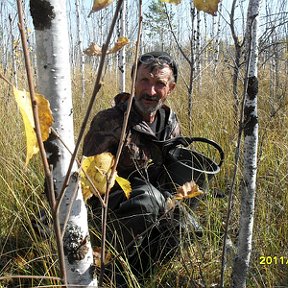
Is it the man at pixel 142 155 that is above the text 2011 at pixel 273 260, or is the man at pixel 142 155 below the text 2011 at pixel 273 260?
→ above

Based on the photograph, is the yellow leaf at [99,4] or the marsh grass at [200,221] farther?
the marsh grass at [200,221]

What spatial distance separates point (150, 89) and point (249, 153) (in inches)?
31.2

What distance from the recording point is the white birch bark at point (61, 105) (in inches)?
22.8

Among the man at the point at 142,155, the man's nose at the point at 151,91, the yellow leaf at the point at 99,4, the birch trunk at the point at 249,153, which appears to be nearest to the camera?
the yellow leaf at the point at 99,4

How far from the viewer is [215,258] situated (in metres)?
1.33

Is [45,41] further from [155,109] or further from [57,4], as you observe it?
[155,109]

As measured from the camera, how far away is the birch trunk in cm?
93

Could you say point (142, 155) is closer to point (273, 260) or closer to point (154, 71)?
point (154, 71)

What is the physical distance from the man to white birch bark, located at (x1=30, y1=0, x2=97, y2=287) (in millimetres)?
629

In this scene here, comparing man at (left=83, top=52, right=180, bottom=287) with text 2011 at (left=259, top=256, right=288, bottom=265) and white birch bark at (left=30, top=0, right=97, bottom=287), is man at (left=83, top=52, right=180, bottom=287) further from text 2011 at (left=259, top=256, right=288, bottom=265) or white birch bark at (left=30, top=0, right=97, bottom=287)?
white birch bark at (left=30, top=0, right=97, bottom=287)

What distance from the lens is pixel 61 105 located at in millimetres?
629

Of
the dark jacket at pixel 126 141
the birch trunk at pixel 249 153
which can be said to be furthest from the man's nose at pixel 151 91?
the birch trunk at pixel 249 153

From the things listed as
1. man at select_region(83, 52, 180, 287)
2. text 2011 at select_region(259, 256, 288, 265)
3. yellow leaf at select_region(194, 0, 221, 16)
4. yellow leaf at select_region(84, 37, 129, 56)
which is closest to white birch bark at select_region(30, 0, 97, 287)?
yellow leaf at select_region(84, 37, 129, 56)

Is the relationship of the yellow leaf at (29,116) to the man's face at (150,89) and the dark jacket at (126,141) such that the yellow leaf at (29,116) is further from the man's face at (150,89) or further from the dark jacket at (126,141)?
the man's face at (150,89)
